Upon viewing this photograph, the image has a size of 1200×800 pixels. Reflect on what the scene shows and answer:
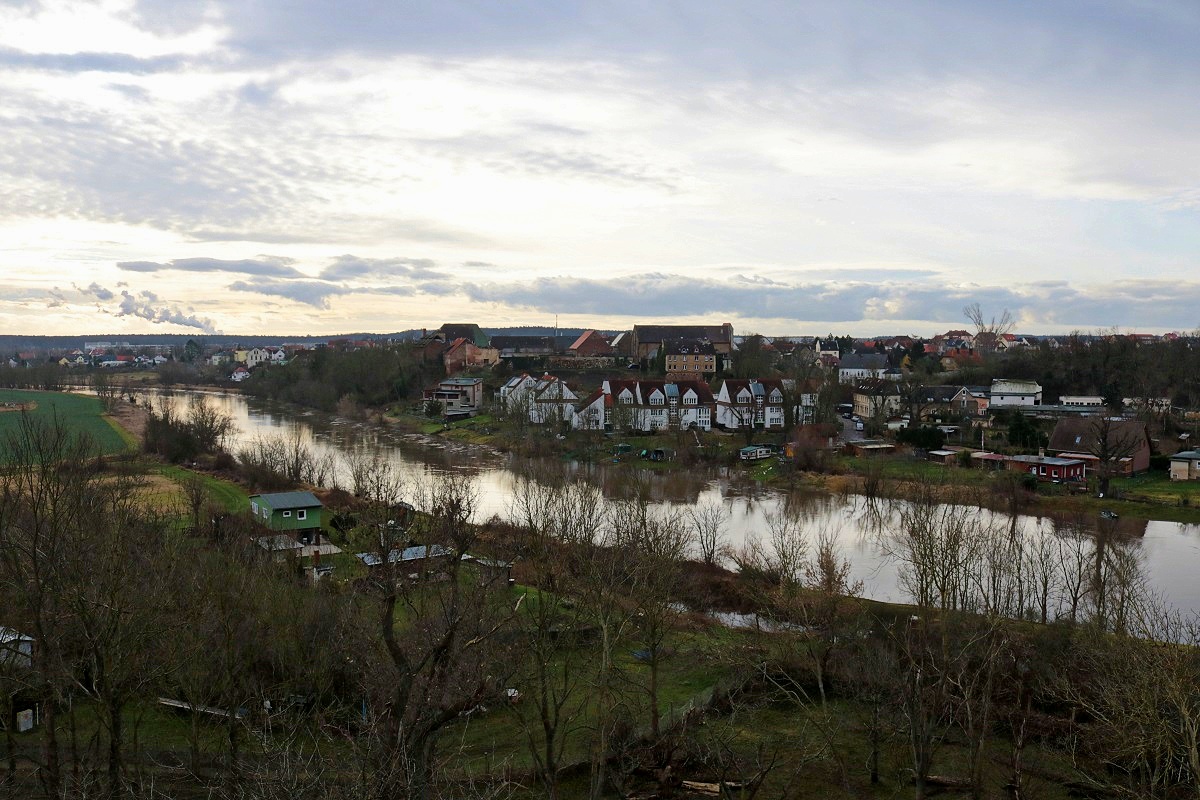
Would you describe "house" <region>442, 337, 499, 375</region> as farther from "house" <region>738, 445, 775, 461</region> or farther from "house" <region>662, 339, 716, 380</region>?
"house" <region>738, 445, 775, 461</region>

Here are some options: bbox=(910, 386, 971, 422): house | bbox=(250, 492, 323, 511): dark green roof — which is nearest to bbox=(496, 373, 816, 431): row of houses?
bbox=(910, 386, 971, 422): house

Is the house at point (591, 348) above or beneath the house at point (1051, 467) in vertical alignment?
above

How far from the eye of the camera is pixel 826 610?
41.2 ft

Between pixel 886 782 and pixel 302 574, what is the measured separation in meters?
9.52

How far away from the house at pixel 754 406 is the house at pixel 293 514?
70.5ft

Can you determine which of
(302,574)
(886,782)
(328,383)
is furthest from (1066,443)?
(328,383)

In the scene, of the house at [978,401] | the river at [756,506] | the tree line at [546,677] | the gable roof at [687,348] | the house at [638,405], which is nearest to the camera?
the tree line at [546,677]

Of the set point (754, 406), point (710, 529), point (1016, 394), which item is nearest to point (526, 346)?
point (754, 406)

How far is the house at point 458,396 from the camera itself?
44.0 m

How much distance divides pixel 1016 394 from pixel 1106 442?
14151 millimetres

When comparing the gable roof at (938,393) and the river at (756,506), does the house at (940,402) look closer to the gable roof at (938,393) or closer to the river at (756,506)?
the gable roof at (938,393)

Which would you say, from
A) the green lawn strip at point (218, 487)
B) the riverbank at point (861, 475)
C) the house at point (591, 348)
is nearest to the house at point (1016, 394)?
the riverbank at point (861, 475)

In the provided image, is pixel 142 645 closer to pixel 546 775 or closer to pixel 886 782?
pixel 546 775

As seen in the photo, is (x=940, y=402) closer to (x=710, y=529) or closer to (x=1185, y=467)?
(x=1185, y=467)
